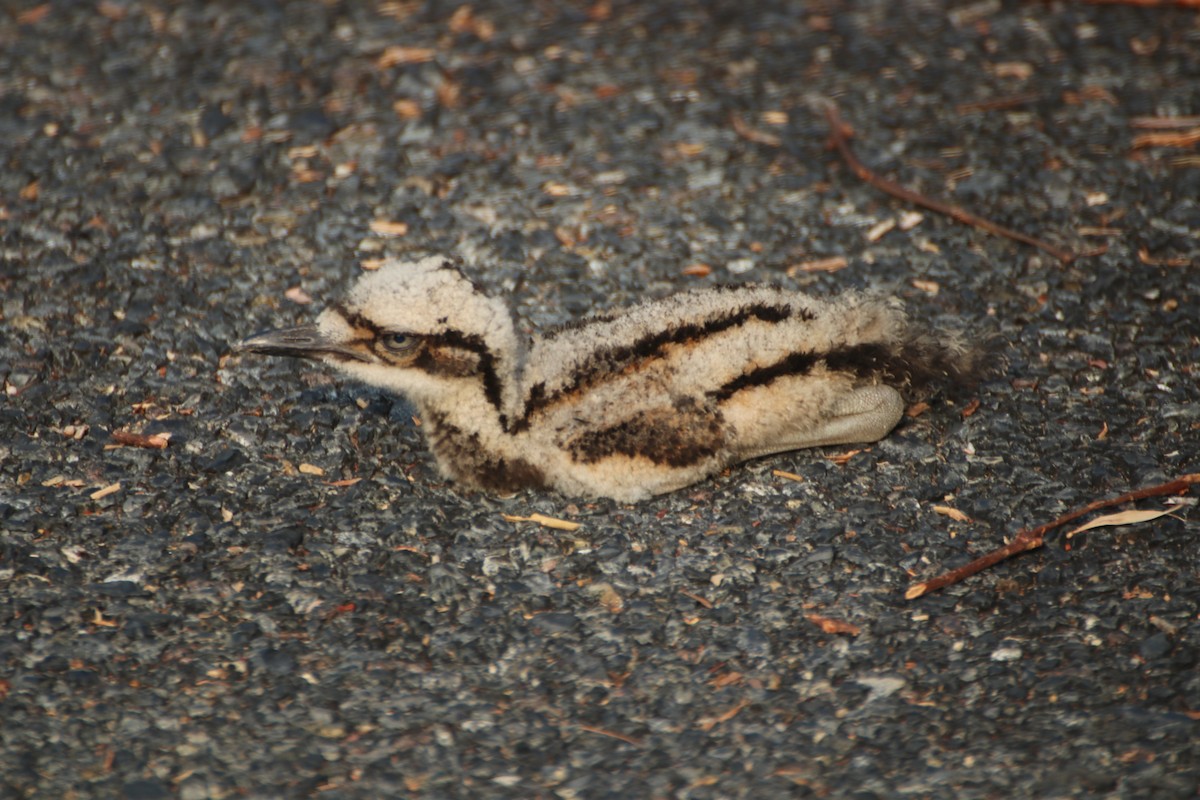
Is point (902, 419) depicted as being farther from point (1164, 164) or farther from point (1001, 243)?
point (1164, 164)

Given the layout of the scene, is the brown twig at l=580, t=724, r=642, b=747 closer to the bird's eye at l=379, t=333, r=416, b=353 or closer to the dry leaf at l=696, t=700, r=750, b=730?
→ the dry leaf at l=696, t=700, r=750, b=730

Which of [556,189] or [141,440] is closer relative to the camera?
[141,440]

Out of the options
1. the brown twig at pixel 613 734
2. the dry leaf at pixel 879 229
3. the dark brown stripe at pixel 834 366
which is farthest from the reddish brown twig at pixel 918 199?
the brown twig at pixel 613 734

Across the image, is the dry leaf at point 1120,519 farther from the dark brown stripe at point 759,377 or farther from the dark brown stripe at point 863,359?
the dark brown stripe at point 759,377

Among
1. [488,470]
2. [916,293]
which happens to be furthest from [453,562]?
[916,293]

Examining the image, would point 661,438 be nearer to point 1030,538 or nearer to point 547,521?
point 547,521

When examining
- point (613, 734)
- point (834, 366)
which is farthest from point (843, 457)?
point (613, 734)
